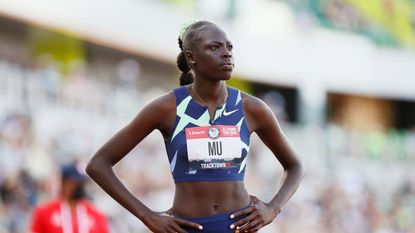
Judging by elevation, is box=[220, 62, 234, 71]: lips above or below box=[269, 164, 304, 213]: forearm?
above

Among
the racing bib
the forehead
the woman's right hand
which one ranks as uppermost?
the forehead

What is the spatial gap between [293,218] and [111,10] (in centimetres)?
614

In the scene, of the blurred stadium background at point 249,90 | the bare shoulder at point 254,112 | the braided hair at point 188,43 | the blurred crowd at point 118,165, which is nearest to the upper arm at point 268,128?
the bare shoulder at point 254,112

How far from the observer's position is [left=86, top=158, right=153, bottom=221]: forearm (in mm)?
5613

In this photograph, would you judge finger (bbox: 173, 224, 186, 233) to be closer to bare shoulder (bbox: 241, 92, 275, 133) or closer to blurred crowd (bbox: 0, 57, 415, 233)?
bare shoulder (bbox: 241, 92, 275, 133)

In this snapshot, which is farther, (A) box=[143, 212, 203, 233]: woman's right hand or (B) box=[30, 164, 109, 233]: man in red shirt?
(B) box=[30, 164, 109, 233]: man in red shirt

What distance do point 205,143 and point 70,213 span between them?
3.28m

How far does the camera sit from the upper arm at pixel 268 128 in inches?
226

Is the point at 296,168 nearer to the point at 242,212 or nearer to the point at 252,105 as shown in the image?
the point at 252,105

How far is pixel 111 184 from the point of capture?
18.5 feet

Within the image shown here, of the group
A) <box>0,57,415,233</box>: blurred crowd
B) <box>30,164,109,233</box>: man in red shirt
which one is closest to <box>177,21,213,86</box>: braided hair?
<box>30,164,109,233</box>: man in red shirt

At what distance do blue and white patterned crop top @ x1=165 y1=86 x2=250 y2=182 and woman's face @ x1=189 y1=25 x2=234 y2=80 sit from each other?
193 mm

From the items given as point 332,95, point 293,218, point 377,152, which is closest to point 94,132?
point 293,218

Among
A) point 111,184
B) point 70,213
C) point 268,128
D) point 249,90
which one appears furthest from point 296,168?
point 249,90
